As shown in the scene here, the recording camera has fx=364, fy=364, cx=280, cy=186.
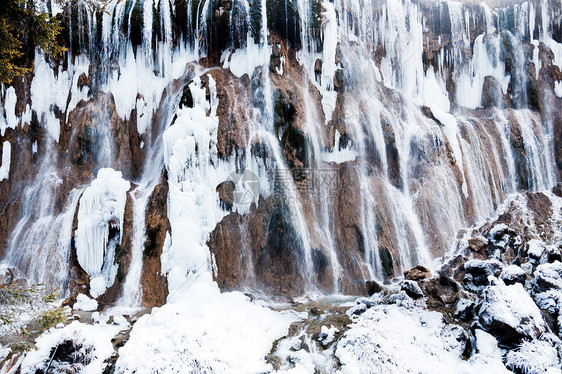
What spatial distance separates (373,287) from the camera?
13.0 m

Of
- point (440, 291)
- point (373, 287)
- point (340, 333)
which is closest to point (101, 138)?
point (340, 333)

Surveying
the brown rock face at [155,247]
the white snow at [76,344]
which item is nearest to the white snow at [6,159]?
the brown rock face at [155,247]

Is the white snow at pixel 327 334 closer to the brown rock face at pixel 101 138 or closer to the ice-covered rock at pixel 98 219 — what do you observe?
the ice-covered rock at pixel 98 219

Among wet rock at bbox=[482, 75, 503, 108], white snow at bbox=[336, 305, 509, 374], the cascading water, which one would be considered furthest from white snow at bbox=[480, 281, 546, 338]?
wet rock at bbox=[482, 75, 503, 108]

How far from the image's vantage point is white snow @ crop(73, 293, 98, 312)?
11.7 m

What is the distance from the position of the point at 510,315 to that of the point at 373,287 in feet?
15.7

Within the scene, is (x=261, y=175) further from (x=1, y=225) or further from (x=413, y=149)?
(x=1, y=225)

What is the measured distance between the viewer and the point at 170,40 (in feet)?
57.6

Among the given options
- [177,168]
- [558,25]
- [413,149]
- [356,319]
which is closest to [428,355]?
[356,319]

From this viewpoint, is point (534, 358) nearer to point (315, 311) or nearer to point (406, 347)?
point (406, 347)

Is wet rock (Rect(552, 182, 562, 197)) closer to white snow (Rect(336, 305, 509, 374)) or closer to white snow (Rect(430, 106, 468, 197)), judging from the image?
white snow (Rect(430, 106, 468, 197))

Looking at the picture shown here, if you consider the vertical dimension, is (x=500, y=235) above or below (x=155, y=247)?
below

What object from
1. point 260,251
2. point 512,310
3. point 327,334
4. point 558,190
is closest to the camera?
point 512,310

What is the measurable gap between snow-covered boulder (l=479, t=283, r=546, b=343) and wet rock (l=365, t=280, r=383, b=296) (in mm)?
3841
